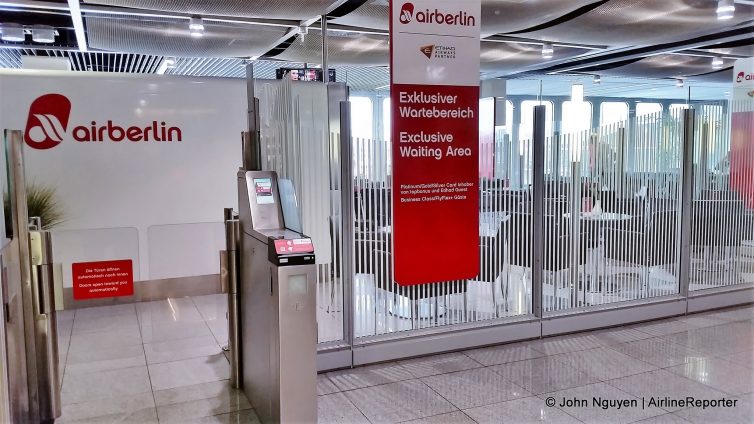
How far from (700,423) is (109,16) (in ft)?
18.3

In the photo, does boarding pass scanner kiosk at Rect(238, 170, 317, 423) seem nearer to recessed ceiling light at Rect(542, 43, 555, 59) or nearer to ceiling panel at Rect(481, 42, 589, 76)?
ceiling panel at Rect(481, 42, 589, 76)

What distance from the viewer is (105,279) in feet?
17.1

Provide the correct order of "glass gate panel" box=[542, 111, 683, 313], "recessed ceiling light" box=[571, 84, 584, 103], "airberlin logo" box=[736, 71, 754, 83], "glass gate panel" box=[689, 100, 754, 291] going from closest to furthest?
"glass gate panel" box=[542, 111, 683, 313] → "glass gate panel" box=[689, 100, 754, 291] → "airberlin logo" box=[736, 71, 754, 83] → "recessed ceiling light" box=[571, 84, 584, 103]

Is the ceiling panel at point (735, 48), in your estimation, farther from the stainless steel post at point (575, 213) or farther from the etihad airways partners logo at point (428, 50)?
the etihad airways partners logo at point (428, 50)

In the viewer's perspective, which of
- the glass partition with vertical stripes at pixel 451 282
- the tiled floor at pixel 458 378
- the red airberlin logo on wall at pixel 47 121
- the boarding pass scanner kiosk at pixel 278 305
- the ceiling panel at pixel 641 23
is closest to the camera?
the boarding pass scanner kiosk at pixel 278 305

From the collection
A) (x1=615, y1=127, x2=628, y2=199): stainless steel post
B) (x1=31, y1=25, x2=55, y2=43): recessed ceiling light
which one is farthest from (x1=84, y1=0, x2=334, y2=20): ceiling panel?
(x1=615, y1=127, x2=628, y2=199): stainless steel post

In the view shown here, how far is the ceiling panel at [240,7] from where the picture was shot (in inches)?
185

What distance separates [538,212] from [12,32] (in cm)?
557

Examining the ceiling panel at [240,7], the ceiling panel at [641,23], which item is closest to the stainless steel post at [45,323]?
the ceiling panel at [240,7]

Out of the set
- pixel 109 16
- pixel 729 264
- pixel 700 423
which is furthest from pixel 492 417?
pixel 109 16

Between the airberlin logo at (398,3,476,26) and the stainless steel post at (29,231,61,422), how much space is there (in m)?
2.55

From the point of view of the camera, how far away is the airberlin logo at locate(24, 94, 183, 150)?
548 centimetres

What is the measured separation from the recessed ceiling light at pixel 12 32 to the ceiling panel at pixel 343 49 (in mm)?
2738

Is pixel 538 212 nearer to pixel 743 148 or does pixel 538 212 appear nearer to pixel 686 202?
pixel 686 202
